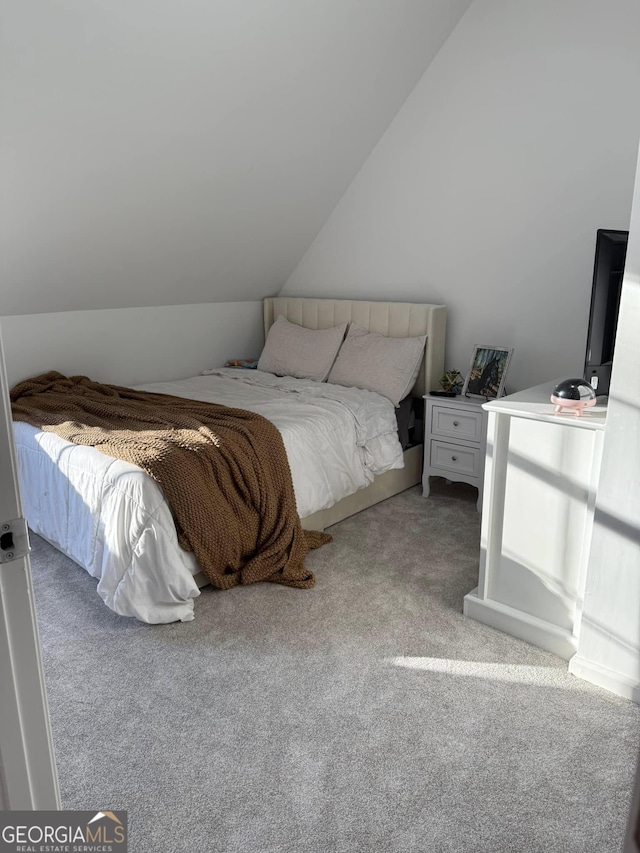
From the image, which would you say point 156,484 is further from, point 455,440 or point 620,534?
point 455,440

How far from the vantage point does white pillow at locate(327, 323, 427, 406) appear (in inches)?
155

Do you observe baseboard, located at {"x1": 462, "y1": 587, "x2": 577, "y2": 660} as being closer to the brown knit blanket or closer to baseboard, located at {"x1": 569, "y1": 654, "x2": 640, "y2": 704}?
baseboard, located at {"x1": 569, "y1": 654, "x2": 640, "y2": 704}

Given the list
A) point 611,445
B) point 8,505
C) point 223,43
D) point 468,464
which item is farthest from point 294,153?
point 8,505

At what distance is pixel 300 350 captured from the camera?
4.46 m

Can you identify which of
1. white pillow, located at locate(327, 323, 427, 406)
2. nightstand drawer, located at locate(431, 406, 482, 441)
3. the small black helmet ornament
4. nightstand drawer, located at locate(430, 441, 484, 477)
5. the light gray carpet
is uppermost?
the small black helmet ornament

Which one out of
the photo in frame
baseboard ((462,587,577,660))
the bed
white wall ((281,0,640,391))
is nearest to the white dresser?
baseboard ((462,587,577,660))

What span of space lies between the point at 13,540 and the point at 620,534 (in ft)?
5.81

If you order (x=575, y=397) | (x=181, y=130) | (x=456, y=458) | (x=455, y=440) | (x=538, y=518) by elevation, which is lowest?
(x=456, y=458)

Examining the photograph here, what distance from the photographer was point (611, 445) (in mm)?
2104

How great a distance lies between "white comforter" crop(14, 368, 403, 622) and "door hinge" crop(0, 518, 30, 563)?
1446 millimetres

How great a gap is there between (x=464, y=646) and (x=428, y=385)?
76.8 inches

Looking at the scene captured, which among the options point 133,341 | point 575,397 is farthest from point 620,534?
point 133,341

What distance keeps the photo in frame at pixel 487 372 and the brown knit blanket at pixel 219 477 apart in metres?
1.27

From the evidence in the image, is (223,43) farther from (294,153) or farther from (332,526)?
(332,526)
